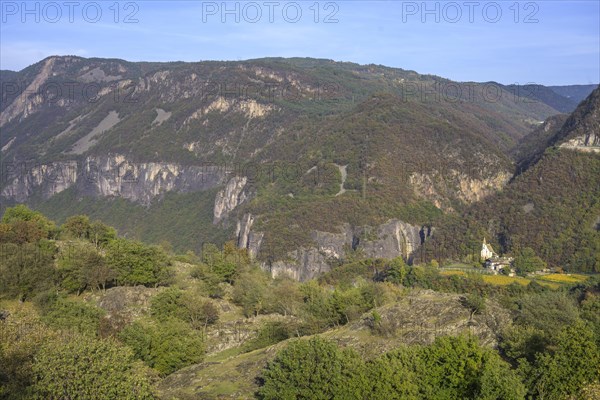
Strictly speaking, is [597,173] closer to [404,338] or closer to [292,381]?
[404,338]

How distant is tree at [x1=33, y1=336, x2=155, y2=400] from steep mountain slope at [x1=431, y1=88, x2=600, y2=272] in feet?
309

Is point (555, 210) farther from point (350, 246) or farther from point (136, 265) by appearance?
point (136, 265)

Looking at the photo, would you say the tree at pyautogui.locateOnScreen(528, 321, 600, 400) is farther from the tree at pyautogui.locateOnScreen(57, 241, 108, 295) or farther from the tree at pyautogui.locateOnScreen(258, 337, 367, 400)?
the tree at pyautogui.locateOnScreen(57, 241, 108, 295)

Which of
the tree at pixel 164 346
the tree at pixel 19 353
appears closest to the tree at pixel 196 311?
the tree at pixel 164 346

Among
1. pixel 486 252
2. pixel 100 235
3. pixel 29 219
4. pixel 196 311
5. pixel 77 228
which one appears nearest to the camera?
pixel 196 311

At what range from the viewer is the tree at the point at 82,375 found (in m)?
27.7

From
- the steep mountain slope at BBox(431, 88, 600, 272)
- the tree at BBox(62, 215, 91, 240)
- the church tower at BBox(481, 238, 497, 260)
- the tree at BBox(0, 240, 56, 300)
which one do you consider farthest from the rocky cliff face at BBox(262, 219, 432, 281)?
the tree at BBox(0, 240, 56, 300)

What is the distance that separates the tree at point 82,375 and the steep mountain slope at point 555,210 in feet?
309

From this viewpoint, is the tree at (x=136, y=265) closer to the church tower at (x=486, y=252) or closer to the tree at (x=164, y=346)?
the tree at (x=164, y=346)

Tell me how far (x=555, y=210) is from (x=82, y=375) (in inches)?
4667

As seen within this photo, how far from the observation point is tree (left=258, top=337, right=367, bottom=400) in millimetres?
31188

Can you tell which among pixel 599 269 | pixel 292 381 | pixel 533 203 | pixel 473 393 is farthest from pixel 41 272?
pixel 533 203

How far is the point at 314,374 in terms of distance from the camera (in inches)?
1282

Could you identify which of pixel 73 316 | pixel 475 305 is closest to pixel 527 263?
pixel 475 305
